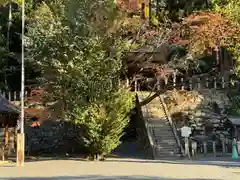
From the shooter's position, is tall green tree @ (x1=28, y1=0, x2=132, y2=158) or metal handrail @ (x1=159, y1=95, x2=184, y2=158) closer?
tall green tree @ (x1=28, y1=0, x2=132, y2=158)

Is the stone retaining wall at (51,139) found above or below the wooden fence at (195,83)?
below

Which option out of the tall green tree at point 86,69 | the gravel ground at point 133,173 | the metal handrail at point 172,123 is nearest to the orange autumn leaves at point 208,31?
the metal handrail at point 172,123

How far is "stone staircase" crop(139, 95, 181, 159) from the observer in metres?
25.5


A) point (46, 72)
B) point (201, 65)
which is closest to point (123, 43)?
point (46, 72)

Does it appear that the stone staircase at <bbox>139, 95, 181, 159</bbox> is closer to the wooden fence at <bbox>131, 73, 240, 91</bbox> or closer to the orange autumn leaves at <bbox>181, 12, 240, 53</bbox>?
the wooden fence at <bbox>131, 73, 240, 91</bbox>

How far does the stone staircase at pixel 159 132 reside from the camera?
83.6ft

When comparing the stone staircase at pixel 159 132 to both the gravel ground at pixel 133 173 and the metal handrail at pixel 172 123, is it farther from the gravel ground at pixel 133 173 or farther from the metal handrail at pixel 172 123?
the gravel ground at pixel 133 173

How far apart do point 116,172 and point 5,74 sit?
20312 millimetres

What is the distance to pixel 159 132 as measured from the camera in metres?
27.6

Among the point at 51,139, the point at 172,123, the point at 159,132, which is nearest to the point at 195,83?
the point at 172,123

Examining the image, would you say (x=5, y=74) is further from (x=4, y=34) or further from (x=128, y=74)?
(x=128, y=74)

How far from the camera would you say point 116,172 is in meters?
17.5

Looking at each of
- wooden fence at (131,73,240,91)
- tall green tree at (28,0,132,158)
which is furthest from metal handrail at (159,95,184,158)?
tall green tree at (28,0,132,158)

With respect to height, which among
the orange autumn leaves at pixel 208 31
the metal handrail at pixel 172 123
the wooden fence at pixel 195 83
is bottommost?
the metal handrail at pixel 172 123
